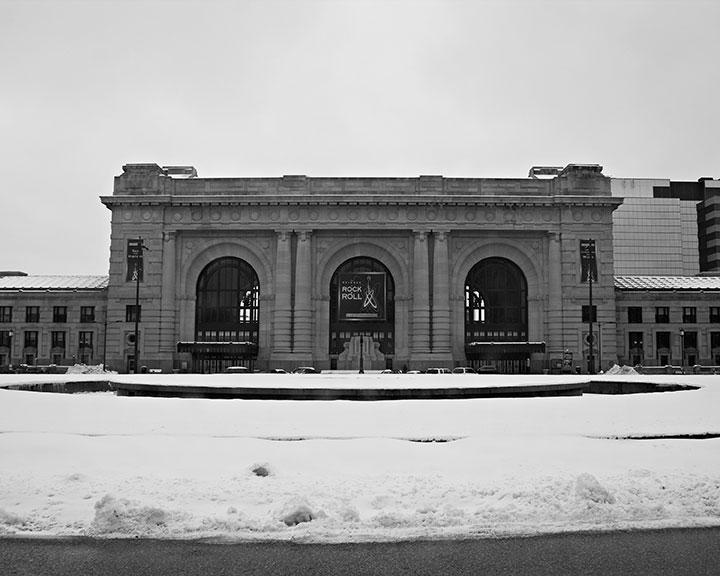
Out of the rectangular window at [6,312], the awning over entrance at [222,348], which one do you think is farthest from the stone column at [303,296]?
the rectangular window at [6,312]

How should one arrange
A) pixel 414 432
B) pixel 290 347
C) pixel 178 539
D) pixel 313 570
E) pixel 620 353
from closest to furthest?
pixel 313 570
pixel 178 539
pixel 414 432
pixel 290 347
pixel 620 353

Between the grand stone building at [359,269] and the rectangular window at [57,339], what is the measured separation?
8626 mm

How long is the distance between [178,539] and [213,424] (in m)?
7.96

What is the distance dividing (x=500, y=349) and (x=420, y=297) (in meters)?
9.65

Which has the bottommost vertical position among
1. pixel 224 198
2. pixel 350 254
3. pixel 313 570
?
pixel 313 570

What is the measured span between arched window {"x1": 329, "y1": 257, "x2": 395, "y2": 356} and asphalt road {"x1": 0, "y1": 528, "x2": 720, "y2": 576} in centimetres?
6220

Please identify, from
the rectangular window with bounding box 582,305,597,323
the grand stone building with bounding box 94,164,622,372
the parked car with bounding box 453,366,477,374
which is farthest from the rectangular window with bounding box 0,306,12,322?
the rectangular window with bounding box 582,305,597,323

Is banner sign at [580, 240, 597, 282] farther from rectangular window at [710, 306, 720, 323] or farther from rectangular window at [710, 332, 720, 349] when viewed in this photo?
rectangular window at [710, 332, 720, 349]

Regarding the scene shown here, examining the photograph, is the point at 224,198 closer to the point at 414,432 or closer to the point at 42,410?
the point at 42,410

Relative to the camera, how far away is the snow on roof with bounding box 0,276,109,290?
78938 mm

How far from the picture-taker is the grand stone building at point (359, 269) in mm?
69562

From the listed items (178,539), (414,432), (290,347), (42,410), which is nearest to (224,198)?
(290,347)

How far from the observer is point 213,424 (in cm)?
1576

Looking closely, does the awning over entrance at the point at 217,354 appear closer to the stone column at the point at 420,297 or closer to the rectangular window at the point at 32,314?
the stone column at the point at 420,297
